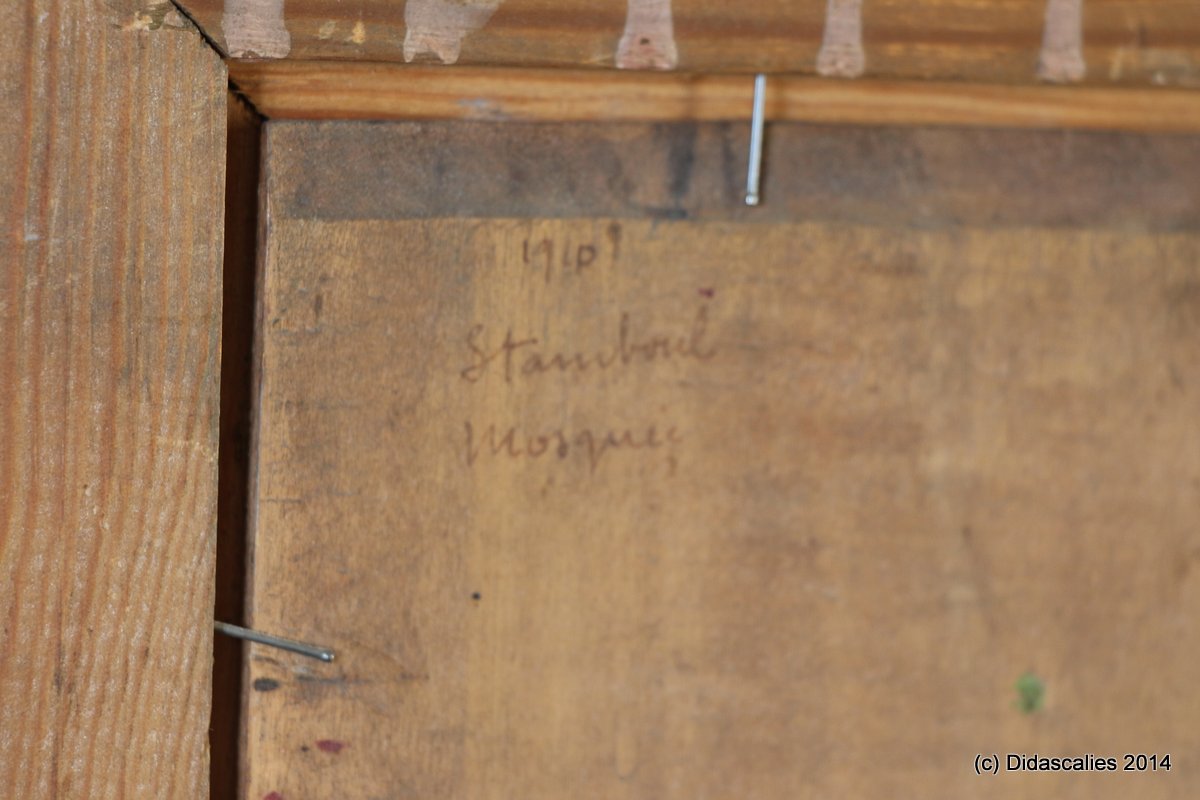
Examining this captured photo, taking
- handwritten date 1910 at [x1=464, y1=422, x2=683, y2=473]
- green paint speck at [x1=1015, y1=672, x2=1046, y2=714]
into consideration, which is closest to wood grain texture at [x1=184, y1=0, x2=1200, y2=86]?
handwritten date 1910 at [x1=464, y1=422, x2=683, y2=473]

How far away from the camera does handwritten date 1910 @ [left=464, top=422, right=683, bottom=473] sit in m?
0.56

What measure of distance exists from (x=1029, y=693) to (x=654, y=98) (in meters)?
0.42

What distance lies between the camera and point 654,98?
559mm

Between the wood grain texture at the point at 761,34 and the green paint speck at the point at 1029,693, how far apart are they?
1.16 feet

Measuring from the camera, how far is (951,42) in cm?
54

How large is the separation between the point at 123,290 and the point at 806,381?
1.24 feet

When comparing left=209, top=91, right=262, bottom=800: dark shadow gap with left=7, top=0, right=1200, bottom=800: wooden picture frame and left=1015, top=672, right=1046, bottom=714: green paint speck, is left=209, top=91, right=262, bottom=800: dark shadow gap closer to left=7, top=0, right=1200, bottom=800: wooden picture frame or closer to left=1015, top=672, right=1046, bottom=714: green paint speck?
left=7, top=0, right=1200, bottom=800: wooden picture frame

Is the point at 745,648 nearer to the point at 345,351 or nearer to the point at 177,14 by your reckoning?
the point at 345,351

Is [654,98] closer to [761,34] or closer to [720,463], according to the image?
[761,34]

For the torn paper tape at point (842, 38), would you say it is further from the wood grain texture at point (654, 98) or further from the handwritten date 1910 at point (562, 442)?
the handwritten date 1910 at point (562, 442)

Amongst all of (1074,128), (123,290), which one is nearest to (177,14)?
(123,290)

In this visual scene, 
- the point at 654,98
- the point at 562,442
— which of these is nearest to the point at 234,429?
the point at 562,442

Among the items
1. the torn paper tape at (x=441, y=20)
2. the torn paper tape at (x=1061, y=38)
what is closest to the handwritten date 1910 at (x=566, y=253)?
the torn paper tape at (x=441, y=20)

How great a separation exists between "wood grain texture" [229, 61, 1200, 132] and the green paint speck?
334 millimetres
